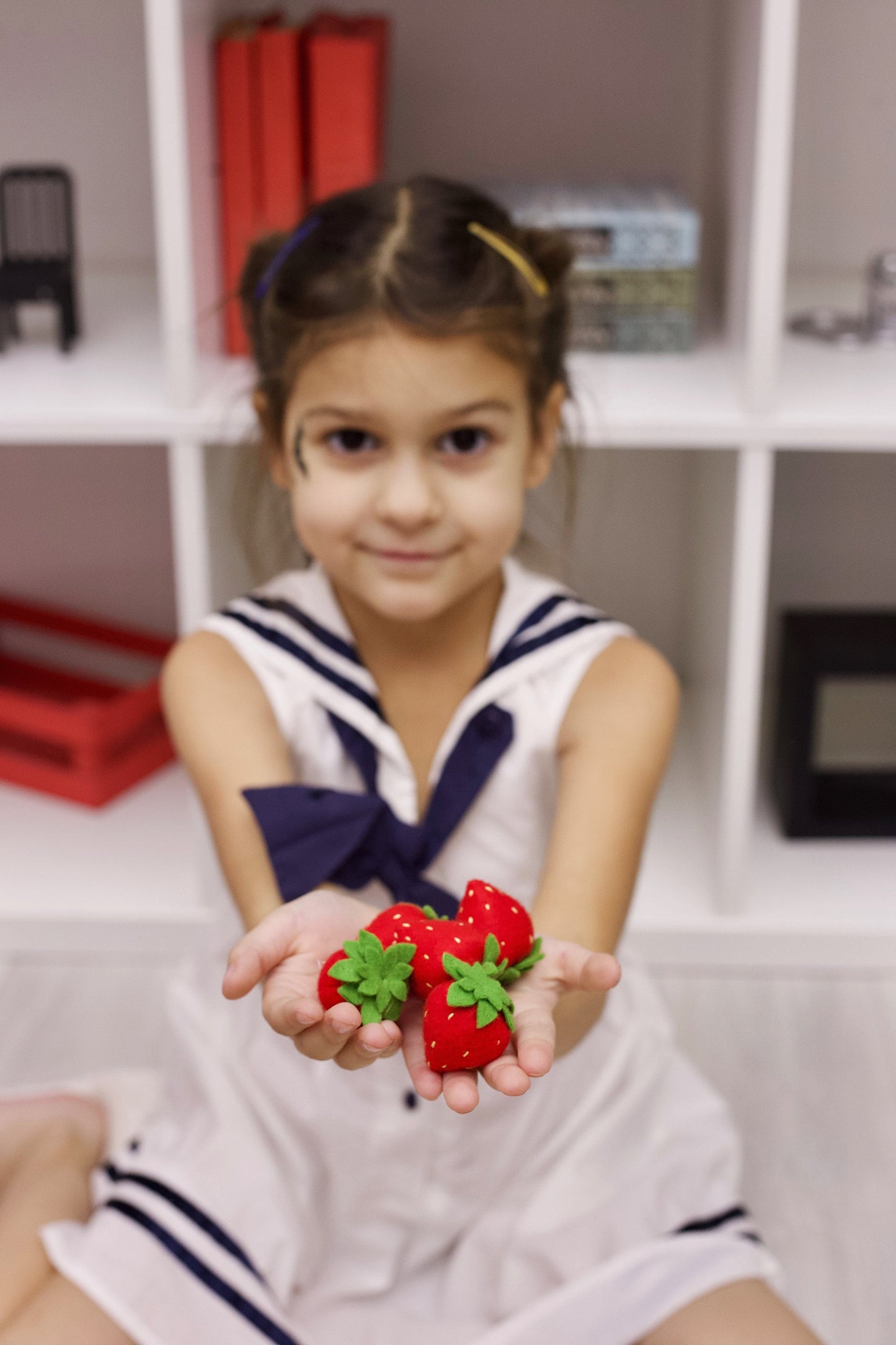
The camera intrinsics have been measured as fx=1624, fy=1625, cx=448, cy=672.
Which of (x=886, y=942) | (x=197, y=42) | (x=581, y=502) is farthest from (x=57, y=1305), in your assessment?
(x=581, y=502)

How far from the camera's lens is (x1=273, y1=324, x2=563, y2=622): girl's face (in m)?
0.95

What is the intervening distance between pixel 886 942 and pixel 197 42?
97cm

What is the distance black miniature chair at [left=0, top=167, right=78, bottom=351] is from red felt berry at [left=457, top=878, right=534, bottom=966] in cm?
89

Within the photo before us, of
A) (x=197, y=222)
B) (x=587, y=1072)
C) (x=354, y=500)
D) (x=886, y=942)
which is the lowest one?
(x=886, y=942)

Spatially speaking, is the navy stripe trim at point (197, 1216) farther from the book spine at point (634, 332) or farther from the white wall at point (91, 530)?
the white wall at point (91, 530)

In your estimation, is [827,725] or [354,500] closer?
[354,500]

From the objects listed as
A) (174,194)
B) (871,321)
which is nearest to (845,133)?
(871,321)

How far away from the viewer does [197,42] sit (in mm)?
1312

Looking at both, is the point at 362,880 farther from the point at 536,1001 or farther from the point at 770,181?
the point at 770,181

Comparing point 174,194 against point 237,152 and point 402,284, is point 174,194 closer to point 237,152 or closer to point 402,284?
point 237,152

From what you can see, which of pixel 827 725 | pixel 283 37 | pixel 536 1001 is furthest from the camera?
pixel 827 725

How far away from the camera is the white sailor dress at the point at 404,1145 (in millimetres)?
934

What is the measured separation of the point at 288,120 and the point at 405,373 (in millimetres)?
533

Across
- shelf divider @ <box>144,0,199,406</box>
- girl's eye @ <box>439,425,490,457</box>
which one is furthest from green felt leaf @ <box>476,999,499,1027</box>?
shelf divider @ <box>144,0,199,406</box>
